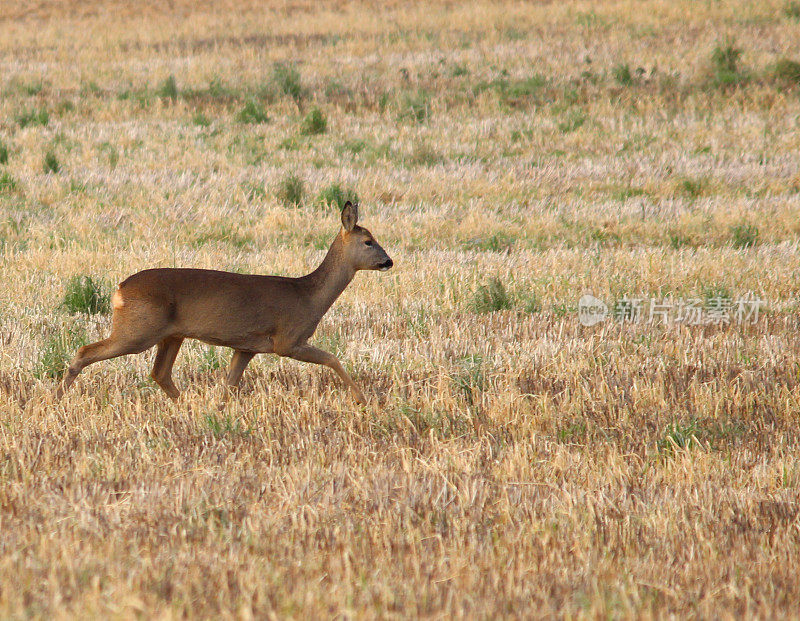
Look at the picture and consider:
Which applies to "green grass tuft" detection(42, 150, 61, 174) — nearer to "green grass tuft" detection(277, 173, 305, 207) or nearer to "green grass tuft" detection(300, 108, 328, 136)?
"green grass tuft" detection(277, 173, 305, 207)

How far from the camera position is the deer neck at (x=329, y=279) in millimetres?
7055

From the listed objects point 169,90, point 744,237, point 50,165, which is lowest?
point 744,237

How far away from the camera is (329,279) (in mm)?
7133

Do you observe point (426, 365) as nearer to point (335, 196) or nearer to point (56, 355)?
point (56, 355)

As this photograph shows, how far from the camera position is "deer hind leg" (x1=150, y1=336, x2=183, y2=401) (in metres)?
6.88

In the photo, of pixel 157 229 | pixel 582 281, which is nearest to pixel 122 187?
pixel 157 229

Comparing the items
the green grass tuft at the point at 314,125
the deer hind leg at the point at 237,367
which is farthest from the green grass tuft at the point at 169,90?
the deer hind leg at the point at 237,367

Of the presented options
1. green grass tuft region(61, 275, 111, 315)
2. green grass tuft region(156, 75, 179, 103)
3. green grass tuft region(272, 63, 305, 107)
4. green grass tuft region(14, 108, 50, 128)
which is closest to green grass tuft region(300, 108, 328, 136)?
green grass tuft region(272, 63, 305, 107)

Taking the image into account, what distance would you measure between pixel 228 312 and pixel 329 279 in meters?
0.83

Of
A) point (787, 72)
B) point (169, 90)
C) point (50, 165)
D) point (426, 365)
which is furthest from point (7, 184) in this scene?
point (787, 72)

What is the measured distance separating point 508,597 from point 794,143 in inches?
642

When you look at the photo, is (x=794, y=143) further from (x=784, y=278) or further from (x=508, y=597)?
(x=508, y=597)

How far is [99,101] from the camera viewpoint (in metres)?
22.3

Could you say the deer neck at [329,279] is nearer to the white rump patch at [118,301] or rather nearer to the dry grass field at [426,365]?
the dry grass field at [426,365]
